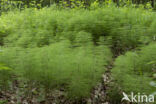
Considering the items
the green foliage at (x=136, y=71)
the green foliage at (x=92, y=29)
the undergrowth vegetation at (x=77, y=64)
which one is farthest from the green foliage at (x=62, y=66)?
the green foliage at (x=92, y=29)

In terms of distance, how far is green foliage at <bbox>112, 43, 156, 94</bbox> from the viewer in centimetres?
197

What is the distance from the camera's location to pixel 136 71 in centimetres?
215

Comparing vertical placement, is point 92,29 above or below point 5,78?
above

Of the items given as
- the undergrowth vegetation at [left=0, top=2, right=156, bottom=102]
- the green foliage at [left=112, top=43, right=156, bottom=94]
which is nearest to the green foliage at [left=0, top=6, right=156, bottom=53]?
the undergrowth vegetation at [left=0, top=2, right=156, bottom=102]

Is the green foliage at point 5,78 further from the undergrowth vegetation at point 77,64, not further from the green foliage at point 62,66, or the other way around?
the green foliage at point 62,66

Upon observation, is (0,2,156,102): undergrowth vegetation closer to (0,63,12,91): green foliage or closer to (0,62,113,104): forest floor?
(0,63,12,91): green foliage

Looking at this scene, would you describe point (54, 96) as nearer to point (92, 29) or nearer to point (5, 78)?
point (5, 78)

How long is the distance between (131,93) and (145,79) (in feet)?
0.76

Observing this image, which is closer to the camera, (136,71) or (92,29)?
(136,71)

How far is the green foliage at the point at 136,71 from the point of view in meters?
1.97

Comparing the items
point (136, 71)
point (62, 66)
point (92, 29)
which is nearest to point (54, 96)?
point (62, 66)

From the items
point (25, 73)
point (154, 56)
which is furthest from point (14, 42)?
point (154, 56)

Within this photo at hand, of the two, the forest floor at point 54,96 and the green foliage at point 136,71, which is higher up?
the green foliage at point 136,71

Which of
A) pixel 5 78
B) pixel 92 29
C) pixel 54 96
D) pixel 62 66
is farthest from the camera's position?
pixel 92 29
